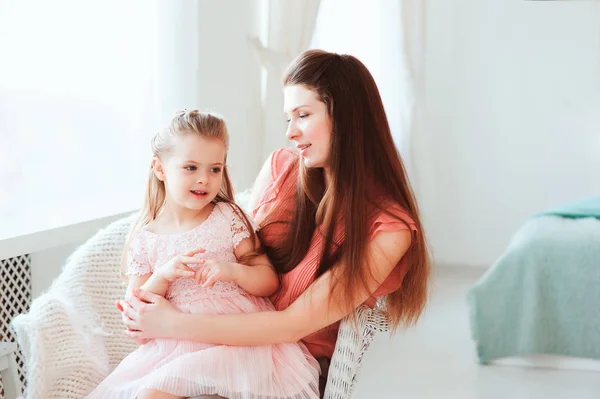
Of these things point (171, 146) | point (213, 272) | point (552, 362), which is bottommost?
point (552, 362)

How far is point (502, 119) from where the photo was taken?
5.36 metres

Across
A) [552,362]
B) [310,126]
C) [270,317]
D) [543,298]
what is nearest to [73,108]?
[310,126]

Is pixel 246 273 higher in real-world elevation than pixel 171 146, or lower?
lower

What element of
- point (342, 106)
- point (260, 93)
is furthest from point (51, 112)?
point (260, 93)

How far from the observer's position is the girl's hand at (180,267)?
163 cm

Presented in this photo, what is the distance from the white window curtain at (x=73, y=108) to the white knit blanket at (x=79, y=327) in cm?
59

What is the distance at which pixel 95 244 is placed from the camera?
6.49 ft

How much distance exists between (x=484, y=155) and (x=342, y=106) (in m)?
3.87

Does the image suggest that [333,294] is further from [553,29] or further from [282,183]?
[553,29]

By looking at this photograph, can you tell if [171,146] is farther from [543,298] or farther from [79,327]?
[543,298]

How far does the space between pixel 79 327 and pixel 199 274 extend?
38 centimetres

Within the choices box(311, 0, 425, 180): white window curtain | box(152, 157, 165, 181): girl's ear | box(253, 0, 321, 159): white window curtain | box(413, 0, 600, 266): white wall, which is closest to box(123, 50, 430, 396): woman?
box(152, 157, 165, 181): girl's ear

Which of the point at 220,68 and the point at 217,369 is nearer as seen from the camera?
the point at 217,369

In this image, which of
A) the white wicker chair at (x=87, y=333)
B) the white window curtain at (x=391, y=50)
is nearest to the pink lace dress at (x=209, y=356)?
the white wicker chair at (x=87, y=333)
